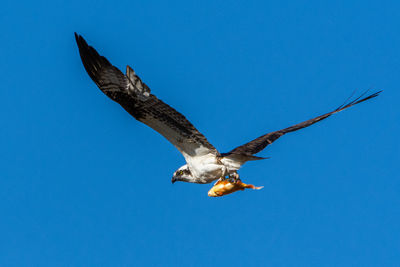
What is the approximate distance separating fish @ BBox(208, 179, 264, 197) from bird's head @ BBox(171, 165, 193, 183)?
84 centimetres

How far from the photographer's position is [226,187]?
446 inches

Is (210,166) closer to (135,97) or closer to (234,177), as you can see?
Result: (234,177)

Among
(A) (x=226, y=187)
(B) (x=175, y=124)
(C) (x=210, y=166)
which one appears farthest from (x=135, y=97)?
(A) (x=226, y=187)

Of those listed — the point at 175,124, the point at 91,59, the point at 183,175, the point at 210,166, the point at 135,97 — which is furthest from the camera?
the point at 183,175

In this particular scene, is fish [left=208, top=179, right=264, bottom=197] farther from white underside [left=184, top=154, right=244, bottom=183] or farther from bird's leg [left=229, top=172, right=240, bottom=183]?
white underside [left=184, top=154, right=244, bottom=183]

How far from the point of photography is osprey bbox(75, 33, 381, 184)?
1016 centimetres

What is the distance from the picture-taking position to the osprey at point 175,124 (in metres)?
10.2

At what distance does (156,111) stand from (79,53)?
1.63 m

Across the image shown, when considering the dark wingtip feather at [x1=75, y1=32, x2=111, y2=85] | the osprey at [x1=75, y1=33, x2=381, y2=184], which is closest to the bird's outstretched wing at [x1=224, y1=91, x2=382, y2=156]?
the osprey at [x1=75, y1=33, x2=381, y2=184]

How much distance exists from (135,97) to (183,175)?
8.74ft

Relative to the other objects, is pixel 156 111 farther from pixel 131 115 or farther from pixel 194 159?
pixel 194 159

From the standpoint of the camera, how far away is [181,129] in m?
10.9

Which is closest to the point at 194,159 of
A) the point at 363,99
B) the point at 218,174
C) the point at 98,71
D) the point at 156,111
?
the point at 218,174

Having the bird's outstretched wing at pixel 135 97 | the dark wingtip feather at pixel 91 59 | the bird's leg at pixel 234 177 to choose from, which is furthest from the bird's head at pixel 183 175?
the dark wingtip feather at pixel 91 59
